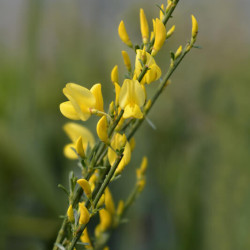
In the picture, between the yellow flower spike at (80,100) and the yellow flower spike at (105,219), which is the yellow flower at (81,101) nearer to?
the yellow flower spike at (80,100)

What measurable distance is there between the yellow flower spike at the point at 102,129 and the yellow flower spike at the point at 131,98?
17mm

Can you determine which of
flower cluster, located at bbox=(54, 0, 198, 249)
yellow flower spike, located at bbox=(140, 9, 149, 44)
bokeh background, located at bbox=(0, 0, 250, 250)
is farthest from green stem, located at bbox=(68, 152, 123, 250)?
bokeh background, located at bbox=(0, 0, 250, 250)

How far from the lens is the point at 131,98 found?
284 mm

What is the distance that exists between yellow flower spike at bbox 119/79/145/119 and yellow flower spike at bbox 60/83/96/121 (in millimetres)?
29

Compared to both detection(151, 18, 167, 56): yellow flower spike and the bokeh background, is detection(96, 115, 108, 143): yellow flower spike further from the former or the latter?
the bokeh background

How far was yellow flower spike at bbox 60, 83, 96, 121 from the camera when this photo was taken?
30 centimetres

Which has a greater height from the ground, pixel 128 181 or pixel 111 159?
pixel 111 159

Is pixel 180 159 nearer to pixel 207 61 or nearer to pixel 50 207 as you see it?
pixel 50 207

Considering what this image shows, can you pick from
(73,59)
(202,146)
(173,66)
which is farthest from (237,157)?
(73,59)

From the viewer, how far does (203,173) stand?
98 cm

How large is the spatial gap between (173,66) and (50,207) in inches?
30.7

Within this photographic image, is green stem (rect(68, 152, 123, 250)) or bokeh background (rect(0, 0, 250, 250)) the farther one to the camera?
bokeh background (rect(0, 0, 250, 250))

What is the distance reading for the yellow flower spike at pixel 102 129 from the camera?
0.29 metres

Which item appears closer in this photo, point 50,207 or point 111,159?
point 111,159
